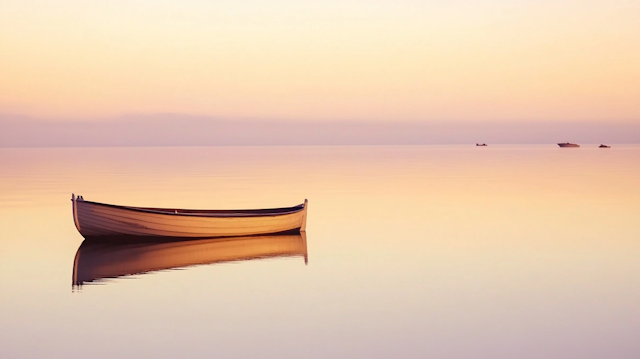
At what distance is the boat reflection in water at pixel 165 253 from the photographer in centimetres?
2031

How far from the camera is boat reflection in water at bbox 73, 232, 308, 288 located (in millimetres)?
20312

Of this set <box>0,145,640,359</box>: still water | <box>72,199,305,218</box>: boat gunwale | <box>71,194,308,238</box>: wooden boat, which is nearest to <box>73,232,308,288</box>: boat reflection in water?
<box>0,145,640,359</box>: still water

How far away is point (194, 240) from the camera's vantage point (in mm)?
25516

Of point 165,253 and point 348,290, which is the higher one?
point 165,253

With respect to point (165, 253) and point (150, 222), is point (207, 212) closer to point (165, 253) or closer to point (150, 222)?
point (150, 222)

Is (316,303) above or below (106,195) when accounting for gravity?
below

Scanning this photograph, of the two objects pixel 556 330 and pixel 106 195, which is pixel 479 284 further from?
pixel 106 195

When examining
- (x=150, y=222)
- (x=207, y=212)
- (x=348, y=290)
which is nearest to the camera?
(x=348, y=290)

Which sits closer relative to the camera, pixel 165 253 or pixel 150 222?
pixel 165 253

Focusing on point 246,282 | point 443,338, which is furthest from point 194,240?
point 443,338

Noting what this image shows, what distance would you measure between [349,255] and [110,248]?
29.5 ft

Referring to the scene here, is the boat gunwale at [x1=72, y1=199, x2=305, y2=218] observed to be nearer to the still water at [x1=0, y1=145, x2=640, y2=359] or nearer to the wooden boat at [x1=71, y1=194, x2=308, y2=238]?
the wooden boat at [x1=71, y1=194, x2=308, y2=238]

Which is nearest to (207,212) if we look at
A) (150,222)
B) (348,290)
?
(150,222)

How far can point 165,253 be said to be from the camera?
75.6ft
